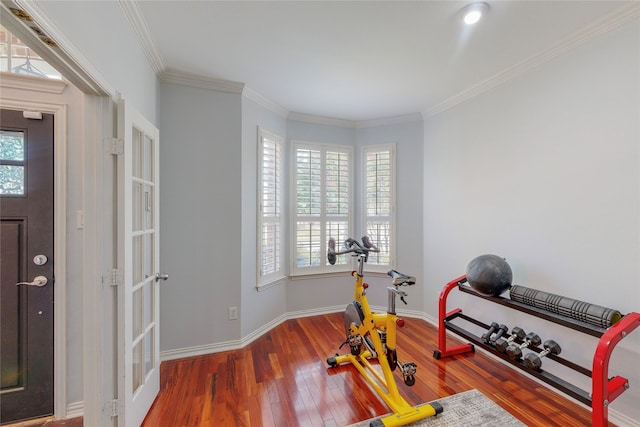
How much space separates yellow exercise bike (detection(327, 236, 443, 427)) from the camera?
1787 mm

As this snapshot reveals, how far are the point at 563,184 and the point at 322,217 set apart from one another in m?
2.52

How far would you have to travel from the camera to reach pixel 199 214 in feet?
8.56

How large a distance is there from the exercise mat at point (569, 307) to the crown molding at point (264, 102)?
3.08m

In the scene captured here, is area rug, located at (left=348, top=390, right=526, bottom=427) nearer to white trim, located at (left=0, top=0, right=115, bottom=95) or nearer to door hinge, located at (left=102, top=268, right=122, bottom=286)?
door hinge, located at (left=102, top=268, right=122, bottom=286)

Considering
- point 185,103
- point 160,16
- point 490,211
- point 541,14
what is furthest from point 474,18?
point 185,103

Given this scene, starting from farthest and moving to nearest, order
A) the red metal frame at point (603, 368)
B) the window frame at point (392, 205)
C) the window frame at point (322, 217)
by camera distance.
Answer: the window frame at point (392, 205) → the window frame at point (322, 217) → the red metal frame at point (603, 368)

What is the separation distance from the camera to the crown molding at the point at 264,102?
111 inches

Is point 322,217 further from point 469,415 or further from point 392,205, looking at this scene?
point 469,415

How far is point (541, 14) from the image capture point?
69.8 inches

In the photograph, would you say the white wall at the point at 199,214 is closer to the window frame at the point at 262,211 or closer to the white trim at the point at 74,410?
the window frame at the point at 262,211

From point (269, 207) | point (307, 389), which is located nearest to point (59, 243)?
point (269, 207)

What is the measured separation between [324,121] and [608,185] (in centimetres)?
292

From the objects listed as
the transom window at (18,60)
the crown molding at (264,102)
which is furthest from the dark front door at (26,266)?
the crown molding at (264,102)

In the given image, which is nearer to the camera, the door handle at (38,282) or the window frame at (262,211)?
the door handle at (38,282)
